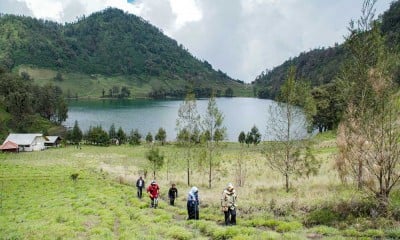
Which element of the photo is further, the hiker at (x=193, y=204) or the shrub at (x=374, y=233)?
the hiker at (x=193, y=204)

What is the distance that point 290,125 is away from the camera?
32188 millimetres

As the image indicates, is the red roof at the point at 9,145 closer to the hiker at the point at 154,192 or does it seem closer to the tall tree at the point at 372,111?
the hiker at the point at 154,192

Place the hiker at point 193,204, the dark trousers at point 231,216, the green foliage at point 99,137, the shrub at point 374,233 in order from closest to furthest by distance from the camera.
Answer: the shrub at point 374,233 < the dark trousers at point 231,216 < the hiker at point 193,204 < the green foliage at point 99,137

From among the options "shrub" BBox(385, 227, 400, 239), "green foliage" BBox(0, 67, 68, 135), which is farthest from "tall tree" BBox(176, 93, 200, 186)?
"green foliage" BBox(0, 67, 68, 135)

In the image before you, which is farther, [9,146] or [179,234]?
[9,146]

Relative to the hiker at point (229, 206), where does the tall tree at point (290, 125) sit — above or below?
above

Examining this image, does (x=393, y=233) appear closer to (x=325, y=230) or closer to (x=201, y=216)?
(x=325, y=230)

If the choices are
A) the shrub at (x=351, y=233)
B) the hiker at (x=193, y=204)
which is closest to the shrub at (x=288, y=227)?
the shrub at (x=351, y=233)

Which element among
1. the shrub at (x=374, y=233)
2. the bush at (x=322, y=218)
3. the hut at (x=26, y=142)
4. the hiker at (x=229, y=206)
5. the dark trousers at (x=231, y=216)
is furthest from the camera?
the hut at (x=26, y=142)

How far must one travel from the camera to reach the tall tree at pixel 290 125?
32.0m

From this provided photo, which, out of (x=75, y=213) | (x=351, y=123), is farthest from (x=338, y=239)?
(x=75, y=213)

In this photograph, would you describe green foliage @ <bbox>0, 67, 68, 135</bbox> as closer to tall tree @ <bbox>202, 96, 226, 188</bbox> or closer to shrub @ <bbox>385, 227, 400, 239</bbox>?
tall tree @ <bbox>202, 96, 226, 188</bbox>

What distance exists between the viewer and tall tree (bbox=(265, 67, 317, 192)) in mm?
31984

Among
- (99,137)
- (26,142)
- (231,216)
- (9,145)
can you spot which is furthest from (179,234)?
(99,137)
